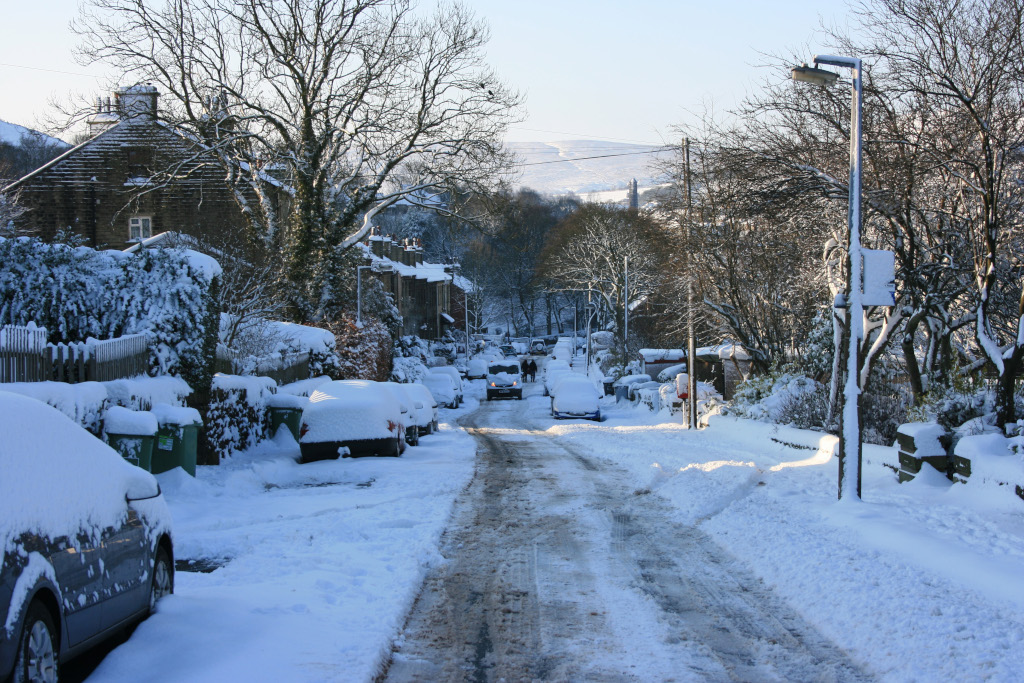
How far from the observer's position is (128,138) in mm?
41625

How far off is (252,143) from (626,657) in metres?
28.4

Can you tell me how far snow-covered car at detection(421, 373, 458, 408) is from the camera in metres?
43.0

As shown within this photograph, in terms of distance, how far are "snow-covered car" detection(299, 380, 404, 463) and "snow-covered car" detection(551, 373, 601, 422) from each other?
15430 mm

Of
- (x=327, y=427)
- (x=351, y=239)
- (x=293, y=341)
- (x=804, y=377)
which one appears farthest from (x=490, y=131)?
(x=327, y=427)

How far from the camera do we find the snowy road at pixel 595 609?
581 centimetres

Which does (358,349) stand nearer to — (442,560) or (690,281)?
(690,281)

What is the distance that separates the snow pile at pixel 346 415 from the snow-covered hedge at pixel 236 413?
1383 millimetres

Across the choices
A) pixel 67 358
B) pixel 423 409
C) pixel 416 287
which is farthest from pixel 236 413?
pixel 416 287

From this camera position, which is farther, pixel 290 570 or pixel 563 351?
pixel 563 351

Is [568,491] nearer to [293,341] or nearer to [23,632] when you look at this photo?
[23,632]

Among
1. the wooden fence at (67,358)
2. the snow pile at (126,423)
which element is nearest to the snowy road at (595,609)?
the snow pile at (126,423)

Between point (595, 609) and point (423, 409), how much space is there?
59.5 ft

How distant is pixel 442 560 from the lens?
29.4 ft

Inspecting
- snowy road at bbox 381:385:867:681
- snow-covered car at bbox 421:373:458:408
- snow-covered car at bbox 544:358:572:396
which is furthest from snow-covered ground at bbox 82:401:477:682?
snow-covered car at bbox 544:358:572:396
